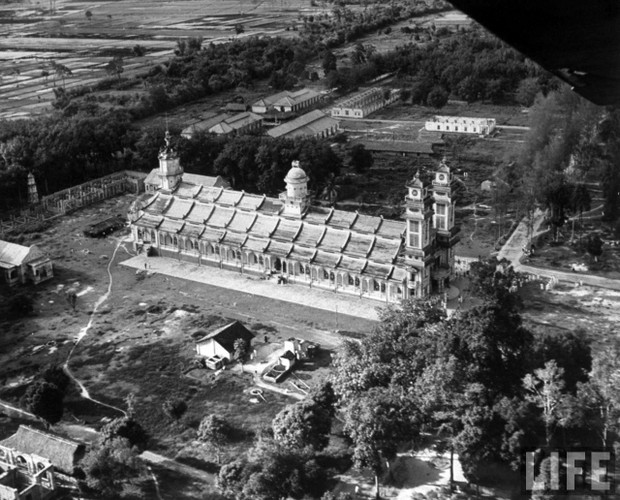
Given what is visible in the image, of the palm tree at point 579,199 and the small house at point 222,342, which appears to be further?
the palm tree at point 579,199

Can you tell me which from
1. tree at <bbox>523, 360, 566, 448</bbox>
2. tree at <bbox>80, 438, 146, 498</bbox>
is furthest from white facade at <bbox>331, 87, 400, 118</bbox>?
tree at <bbox>80, 438, 146, 498</bbox>

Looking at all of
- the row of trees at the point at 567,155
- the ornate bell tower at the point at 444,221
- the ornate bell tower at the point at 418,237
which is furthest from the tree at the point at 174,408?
the row of trees at the point at 567,155

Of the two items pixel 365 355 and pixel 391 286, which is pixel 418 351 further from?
pixel 391 286

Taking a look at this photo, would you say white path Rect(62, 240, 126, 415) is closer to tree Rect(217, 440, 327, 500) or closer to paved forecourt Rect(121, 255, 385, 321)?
paved forecourt Rect(121, 255, 385, 321)

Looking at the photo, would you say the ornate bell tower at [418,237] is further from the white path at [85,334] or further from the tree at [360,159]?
the tree at [360,159]

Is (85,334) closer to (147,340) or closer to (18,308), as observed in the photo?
(147,340)

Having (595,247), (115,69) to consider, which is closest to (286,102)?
(115,69)

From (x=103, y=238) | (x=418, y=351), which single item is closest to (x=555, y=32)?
(x=418, y=351)
